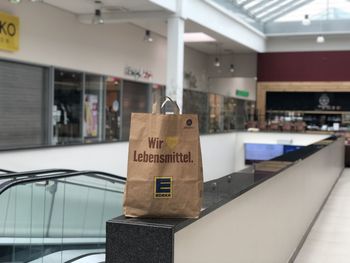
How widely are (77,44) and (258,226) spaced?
8791mm

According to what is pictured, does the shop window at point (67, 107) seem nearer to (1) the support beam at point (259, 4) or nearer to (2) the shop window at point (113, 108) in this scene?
(2) the shop window at point (113, 108)

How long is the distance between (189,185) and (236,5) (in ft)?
46.7

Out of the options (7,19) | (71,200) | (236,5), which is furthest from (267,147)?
(71,200)

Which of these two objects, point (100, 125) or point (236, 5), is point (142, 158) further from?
point (236, 5)

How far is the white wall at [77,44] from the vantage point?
9.70 m

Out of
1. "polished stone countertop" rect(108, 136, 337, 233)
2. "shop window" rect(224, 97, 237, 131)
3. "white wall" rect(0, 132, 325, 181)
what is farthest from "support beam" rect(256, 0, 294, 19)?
"polished stone countertop" rect(108, 136, 337, 233)

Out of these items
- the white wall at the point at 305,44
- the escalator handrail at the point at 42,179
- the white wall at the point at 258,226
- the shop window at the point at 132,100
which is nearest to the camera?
the white wall at the point at 258,226

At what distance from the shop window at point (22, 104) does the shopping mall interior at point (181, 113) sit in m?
0.03

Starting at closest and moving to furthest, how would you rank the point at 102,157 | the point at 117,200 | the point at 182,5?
the point at 117,200, the point at 102,157, the point at 182,5

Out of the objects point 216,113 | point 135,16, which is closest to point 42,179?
point 135,16

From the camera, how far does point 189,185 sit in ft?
6.01

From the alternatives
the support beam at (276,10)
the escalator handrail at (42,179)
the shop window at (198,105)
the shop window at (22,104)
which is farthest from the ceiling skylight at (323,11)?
the escalator handrail at (42,179)

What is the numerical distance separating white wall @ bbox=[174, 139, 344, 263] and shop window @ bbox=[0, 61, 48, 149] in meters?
5.56

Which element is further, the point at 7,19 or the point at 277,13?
the point at 277,13
